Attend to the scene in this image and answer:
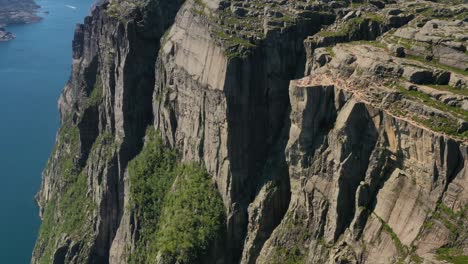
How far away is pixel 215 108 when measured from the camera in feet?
286

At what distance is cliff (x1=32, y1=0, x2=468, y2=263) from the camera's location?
201 ft

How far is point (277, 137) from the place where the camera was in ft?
282

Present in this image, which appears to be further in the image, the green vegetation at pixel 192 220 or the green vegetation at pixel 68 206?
the green vegetation at pixel 68 206

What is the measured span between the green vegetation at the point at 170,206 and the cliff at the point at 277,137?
0.26m

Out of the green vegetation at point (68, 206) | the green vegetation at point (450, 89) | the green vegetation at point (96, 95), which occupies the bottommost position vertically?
the green vegetation at point (68, 206)

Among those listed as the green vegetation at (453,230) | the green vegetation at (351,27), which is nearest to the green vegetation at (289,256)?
the green vegetation at (453,230)

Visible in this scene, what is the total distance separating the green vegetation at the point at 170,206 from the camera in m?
89.0

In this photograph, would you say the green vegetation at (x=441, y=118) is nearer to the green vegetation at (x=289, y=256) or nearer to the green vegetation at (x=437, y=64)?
the green vegetation at (x=437, y=64)

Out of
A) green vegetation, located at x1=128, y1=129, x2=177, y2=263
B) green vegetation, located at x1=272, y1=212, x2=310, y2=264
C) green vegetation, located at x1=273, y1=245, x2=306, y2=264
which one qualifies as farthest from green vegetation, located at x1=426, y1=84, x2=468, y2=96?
green vegetation, located at x1=128, y1=129, x2=177, y2=263

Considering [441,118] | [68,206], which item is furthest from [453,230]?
[68,206]

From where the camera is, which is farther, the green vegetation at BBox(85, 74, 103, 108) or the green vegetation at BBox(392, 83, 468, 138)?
the green vegetation at BBox(85, 74, 103, 108)

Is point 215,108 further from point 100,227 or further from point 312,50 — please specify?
point 100,227

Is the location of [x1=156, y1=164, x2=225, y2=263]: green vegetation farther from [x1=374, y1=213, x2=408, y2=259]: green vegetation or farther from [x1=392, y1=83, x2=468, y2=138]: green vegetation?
[x1=392, y1=83, x2=468, y2=138]: green vegetation

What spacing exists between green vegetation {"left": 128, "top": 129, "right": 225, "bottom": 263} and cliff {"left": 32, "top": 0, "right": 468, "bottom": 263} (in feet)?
0.85
